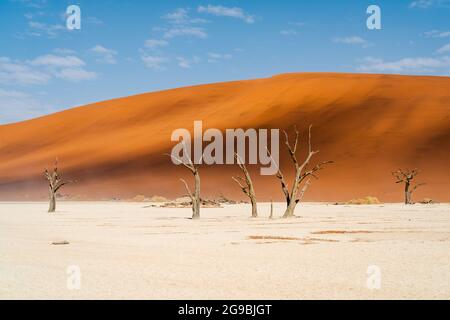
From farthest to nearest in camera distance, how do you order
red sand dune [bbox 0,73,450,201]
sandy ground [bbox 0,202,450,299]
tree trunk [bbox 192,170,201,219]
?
1. red sand dune [bbox 0,73,450,201]
2. tree trunk [bbox 192,170,201,219]
3. sandy ground [bbox 0,202,450,299]

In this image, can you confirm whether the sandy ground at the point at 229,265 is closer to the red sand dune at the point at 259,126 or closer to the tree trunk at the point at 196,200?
the tree trunk at the point at 196,200

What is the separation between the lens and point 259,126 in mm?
73500

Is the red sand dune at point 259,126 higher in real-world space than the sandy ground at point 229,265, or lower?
higher

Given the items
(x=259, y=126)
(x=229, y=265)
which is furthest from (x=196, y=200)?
(x=259, y=126)

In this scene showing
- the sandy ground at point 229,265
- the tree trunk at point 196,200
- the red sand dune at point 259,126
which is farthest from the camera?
the red sand dune at point 259,126

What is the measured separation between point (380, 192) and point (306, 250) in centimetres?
4214

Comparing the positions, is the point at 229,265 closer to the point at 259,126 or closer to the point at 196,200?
the point at 196,200

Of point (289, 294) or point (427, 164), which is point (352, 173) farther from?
point (289, 294)

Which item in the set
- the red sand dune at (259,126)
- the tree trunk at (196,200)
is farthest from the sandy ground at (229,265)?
the red sand dune at (259,126)

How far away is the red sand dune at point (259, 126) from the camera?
59.5m

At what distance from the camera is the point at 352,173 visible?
5925 centimetres

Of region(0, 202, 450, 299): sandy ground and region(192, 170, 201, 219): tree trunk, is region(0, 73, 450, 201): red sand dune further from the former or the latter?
region(0, 202, 450, 299): sandy ground

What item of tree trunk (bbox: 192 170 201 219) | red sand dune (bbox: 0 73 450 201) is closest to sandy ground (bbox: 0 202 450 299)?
tree trunk (bbox: 192 170 201 219)

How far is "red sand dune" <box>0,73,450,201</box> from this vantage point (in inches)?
2344
